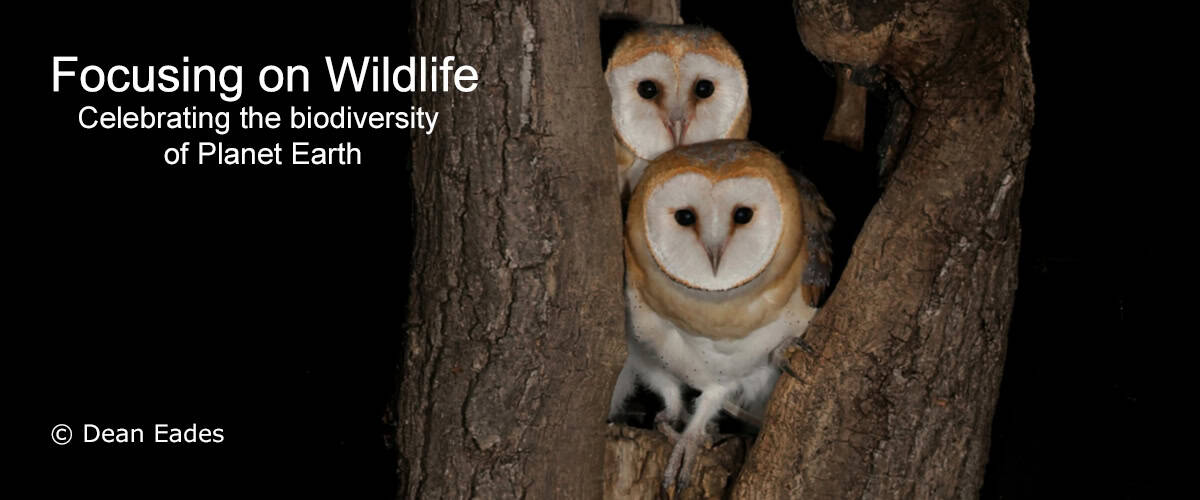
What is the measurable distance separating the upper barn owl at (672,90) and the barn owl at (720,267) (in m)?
0.06

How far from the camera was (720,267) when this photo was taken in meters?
1.59

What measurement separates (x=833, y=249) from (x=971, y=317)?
264 mm

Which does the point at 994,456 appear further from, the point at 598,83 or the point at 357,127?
the point at 357,127

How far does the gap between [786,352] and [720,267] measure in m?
0.15

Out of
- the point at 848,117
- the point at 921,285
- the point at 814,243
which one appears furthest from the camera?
the point at 848,117

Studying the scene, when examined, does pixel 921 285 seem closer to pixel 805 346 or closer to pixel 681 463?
pixel 805 346

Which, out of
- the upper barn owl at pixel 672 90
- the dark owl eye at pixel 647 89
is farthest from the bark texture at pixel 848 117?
the dark owl eye at pixel 647 89

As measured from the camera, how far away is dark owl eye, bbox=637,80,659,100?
1.70 m

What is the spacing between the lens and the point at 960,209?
152 cm

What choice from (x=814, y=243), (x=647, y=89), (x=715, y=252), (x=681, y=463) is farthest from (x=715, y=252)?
(x=681, y=463)

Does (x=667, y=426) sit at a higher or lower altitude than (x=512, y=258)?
lower

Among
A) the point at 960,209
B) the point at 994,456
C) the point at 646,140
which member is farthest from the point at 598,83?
the point at 994,456

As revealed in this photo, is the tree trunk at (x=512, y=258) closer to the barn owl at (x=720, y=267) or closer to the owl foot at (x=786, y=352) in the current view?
the barn owl at (x=720, y=267)

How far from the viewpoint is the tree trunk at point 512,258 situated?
1.55m
